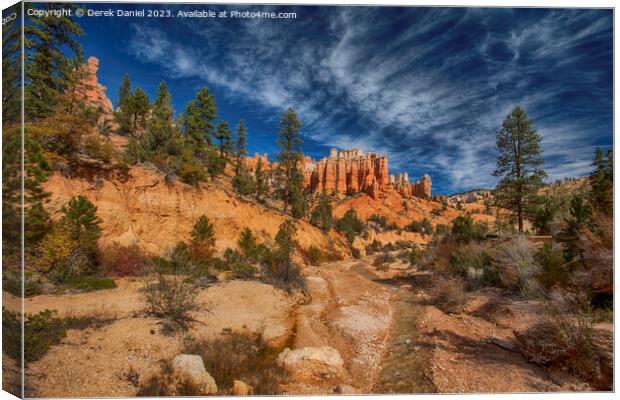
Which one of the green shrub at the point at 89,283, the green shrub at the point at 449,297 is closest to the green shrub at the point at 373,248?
the green shrub at the point at 449,297

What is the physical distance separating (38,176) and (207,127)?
22.2 metres

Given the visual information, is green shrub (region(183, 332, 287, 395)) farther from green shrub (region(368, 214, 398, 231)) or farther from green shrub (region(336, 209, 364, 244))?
green shrub (region(368, 214, 398, 231))

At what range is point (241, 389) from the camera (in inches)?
157

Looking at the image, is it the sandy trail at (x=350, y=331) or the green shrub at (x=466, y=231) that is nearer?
the sandy trail at (x=350, y=331)

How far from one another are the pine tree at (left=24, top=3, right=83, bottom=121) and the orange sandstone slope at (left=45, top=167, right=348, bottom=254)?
4406 millimetres

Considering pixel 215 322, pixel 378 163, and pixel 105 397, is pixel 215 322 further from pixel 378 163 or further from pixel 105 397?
pixel 378 163

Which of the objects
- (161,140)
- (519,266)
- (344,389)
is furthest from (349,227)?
(344,389)

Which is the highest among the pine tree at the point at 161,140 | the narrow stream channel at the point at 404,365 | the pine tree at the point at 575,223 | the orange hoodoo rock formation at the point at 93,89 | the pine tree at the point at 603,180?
the orange hoodoo rock formation at the point at 93,89

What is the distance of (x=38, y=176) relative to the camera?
12.8 feet

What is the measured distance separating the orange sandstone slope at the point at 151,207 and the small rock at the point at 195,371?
853cm

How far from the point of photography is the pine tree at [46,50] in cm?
427

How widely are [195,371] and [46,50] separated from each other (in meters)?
6.99

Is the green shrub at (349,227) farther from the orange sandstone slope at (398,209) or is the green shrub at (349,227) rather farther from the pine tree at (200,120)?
the pine tree at (200,120)

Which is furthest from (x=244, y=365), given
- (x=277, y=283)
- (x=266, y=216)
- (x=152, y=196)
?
(x=266, y=216)
